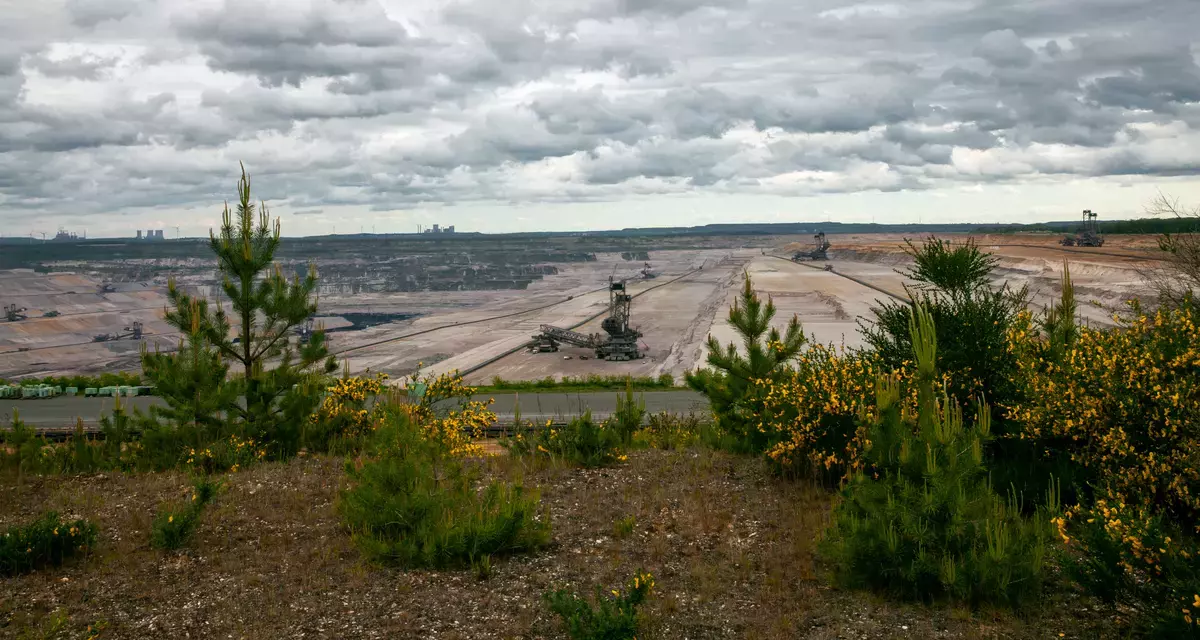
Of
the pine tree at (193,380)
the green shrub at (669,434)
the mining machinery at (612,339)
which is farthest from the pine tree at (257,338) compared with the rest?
the mining machinery at (612,339)

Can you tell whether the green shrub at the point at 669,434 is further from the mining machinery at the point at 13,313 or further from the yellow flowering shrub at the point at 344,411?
the mining machinery at the point at 13,313

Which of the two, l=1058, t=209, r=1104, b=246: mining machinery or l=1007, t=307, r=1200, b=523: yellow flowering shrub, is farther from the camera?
l=1058, t=209, r=1104, b=246: mining machinery

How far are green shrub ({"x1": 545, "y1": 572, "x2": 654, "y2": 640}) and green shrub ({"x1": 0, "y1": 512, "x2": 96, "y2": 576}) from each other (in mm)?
5664

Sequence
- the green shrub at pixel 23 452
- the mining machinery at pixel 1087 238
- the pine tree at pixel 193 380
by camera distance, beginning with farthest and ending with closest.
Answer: the mining machinery at pixel 1087 238 → the green shrub at pixel 23 452 → the pine tree at pixel 193 380

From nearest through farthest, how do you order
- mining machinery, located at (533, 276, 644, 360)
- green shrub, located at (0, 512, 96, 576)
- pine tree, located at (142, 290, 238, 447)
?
green shrub, located at (0, 512, 96, 576)
pine tree, located at (142, 290, 238, 447)
mining machinery, located at (533, 276, 644, 360)

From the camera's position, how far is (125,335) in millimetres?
65500

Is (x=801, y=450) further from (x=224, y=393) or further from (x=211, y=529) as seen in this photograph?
(x=224, y=393)

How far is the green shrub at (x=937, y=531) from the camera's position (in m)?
7.83

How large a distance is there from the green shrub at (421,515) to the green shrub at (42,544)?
277 centimetres

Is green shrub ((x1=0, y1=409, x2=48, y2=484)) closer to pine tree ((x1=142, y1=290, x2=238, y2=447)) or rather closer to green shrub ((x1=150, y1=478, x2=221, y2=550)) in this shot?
pine tree ((x1=142, y1=290, x2=238, y2=447))

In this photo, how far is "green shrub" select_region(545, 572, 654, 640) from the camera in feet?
21.5

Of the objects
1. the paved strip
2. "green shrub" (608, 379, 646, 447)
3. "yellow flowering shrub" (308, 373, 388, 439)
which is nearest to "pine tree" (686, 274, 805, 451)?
"green shrub" (608, 379, 646, 447)

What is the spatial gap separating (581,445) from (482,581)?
5.40m

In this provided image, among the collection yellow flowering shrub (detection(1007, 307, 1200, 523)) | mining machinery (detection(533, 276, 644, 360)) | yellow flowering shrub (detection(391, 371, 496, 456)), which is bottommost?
mining machinery (detection(533, 276, 644, 360))
